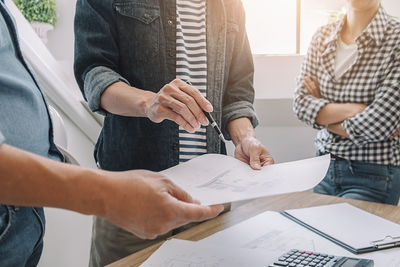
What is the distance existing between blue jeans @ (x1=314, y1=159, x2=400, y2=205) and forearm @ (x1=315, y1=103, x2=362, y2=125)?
6.9 inches

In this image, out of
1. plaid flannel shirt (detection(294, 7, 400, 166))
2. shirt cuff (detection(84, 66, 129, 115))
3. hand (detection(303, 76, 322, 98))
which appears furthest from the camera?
hand (detection(303, 76, 322, 98))

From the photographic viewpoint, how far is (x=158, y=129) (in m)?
0.96

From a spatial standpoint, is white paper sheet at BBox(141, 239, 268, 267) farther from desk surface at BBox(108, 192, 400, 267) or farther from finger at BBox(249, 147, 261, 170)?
finger at BBox(249, 147, 261, 170)

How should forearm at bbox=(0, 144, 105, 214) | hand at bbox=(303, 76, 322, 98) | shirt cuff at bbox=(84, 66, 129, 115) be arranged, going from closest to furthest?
forearm at bbox=(0, 144, 105, 214), shirt cuff at bbox=(84, 66, 129, 115), hand at bbox=(303, 76, 322, 98)

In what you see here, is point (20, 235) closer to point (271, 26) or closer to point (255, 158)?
point (255, 158)

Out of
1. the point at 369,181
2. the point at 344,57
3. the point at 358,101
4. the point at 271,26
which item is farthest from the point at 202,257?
the point at 271,26

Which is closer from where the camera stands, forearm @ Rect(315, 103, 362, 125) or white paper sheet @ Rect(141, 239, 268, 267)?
white paper sheet @ Rect(141, 239, 268, 267)

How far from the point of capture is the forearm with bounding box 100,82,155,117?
0.77m

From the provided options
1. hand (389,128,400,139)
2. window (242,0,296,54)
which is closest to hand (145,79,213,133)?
hand (389,128,400,139)

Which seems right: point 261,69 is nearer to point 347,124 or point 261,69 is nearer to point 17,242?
point 347,124

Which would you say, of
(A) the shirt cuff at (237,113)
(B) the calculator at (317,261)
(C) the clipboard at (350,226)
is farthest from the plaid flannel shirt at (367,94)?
(B) the calculator at (317,261)

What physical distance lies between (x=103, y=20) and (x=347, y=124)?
1.04 m

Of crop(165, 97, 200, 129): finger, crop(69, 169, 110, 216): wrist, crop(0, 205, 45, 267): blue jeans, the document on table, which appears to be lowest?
crop(0, 205, 45, 267): blue jeans

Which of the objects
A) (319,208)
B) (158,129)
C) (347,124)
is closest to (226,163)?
(158,129)
